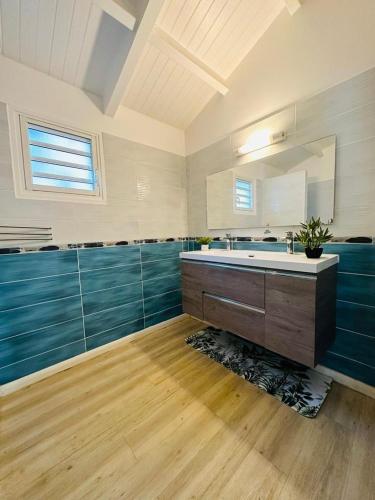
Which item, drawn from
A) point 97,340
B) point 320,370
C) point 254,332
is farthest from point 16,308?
point 320,370

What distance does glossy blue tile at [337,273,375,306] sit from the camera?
1307mm

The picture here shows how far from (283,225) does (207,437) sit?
1515 mm

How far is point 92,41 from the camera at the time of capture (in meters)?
1.48

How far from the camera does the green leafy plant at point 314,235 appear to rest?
134 centimetres

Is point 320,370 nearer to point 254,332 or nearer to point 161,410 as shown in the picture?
point 254,332

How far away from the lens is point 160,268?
2318 millimetres

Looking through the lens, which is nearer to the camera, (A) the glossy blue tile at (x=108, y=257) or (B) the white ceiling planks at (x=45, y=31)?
(B) the white ceiling planks at (x=45, y=31)

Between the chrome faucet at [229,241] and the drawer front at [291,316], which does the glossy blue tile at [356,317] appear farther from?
the chrome faucet at [229,241]

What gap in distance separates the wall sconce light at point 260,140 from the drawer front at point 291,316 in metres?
1.12

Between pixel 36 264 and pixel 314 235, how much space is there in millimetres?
1979

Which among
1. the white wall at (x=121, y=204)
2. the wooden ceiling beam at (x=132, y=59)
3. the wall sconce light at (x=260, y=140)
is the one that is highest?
the wooden ceiling beam at (x=132, y=59)

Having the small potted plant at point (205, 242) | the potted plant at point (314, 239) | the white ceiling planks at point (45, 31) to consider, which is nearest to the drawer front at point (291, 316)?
the potted plant at point (314, 239)

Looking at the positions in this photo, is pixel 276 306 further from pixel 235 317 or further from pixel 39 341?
pixel 39 341

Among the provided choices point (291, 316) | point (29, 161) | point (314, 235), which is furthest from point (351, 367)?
point (29, 161)
